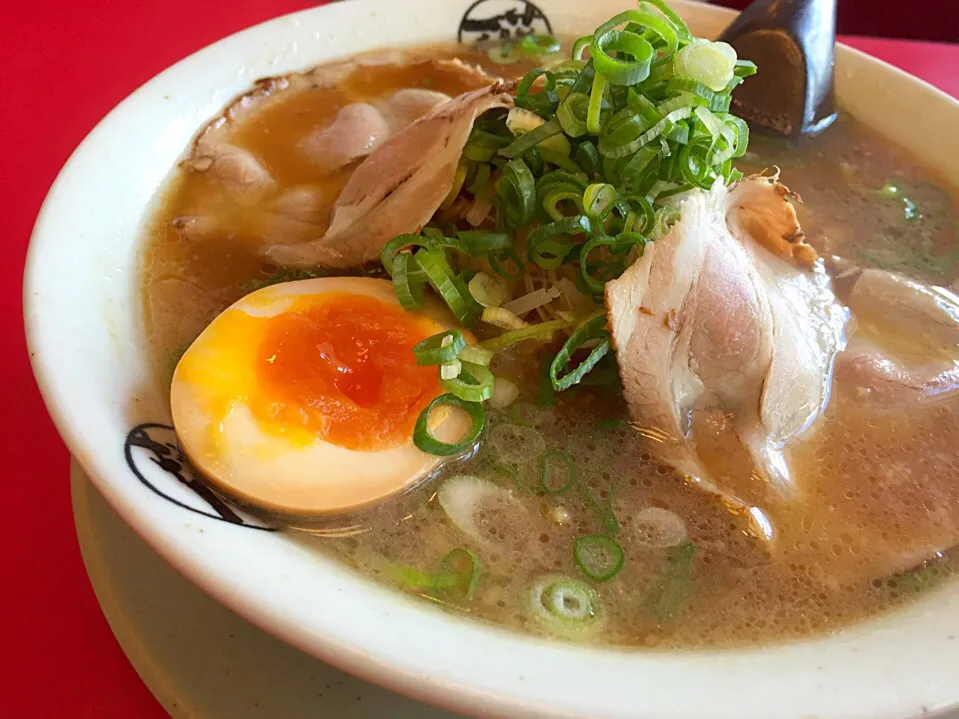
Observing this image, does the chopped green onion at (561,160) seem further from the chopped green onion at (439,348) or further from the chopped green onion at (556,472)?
the chopped green onion at (556,472)

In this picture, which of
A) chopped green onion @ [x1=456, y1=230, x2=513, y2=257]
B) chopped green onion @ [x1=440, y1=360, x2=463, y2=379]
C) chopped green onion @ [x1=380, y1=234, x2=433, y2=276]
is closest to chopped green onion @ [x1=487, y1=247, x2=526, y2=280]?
chopped green onion @ [x1=456, y1=230, x2=513, y2=257]

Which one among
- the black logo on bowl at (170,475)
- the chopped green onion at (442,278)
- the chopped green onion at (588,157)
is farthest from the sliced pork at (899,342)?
the black logo on bowl at (170,475)

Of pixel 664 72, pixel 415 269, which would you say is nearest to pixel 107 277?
pixel 415 269

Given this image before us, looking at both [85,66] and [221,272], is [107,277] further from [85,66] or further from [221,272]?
[85,66]

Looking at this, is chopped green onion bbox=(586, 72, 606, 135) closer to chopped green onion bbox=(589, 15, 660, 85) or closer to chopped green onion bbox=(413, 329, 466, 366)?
chopped green onion bbox=(589, 15, 660, 85)

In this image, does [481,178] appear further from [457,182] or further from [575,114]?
[575,114]
